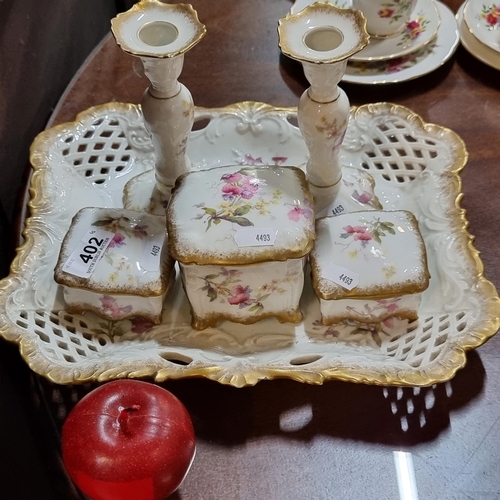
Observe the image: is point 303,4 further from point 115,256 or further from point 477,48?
point 115,256

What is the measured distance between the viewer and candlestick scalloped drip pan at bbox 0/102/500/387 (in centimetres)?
66

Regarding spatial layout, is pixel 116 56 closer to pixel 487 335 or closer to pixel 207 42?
pixel 207 42

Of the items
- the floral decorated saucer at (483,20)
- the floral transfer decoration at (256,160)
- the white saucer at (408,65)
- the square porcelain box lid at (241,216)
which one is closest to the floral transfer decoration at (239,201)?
the square porcelain box lid at (241,216)

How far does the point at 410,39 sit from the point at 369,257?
1.81 ft

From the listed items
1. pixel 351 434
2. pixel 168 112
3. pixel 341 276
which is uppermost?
pixel 168 112

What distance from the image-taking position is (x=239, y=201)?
0.69m

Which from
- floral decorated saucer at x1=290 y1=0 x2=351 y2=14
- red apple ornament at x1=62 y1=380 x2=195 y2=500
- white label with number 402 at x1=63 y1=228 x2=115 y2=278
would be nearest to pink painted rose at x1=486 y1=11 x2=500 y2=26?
floral decorated saucer at x1=290 y1=0 x2=351 y2=14

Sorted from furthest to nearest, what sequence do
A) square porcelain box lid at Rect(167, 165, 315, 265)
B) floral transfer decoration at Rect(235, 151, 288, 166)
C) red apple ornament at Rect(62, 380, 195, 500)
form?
floral transfer decoration at Rect(235, 151, 288, 166)
square porcelain box lid at Rect(167, 165, 315, 265)
red apple ornament at Rect(62, 380, 195, 500)

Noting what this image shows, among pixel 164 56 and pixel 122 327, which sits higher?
pixel 164 56

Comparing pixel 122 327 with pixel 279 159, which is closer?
pixel 122 327

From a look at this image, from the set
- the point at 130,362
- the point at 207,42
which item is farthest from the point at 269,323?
the point at 207,42

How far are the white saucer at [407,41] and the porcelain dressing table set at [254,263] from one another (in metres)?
0.26

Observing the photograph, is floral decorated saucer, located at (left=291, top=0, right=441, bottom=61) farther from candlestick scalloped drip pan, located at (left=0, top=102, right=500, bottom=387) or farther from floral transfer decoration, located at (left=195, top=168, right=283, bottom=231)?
floral transfer decoration, located at (left=195, top=168, right=283, bottom=231)

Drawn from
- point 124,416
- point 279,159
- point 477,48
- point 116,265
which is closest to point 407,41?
point 477,48
